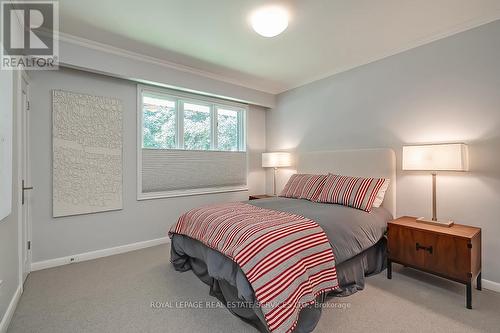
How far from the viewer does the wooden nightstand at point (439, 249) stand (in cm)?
202

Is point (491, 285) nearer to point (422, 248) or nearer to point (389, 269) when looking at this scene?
point (422, 248)

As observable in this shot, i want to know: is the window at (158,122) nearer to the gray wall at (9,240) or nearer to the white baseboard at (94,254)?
the white baseboard at (94,254)

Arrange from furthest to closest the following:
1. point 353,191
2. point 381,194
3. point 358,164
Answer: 1. point 358,164
2. point 381,194
3. point 353,191

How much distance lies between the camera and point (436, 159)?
7.61ft

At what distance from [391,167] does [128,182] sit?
3.40 meters

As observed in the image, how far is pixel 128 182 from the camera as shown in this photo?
10.9 feet

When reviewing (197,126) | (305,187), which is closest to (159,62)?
(197,126)

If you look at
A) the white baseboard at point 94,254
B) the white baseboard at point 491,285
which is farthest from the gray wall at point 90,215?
the white baseboard at point 491,285

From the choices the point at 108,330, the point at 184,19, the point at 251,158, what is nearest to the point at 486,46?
the point at 184,19

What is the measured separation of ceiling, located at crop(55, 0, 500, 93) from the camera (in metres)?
2.13

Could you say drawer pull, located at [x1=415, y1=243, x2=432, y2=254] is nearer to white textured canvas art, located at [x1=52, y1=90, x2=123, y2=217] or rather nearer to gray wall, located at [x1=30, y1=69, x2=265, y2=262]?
gray wall, located at [x1=30, y1=69, x2=265, y2=262]

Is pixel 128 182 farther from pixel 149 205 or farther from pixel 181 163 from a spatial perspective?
pixel 181 163

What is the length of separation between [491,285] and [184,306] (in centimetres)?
282

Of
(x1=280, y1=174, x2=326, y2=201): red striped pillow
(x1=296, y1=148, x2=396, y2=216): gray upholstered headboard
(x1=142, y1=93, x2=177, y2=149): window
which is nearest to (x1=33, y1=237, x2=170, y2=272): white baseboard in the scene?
(x1=142, y1=93, x2=177, y2=149): window
